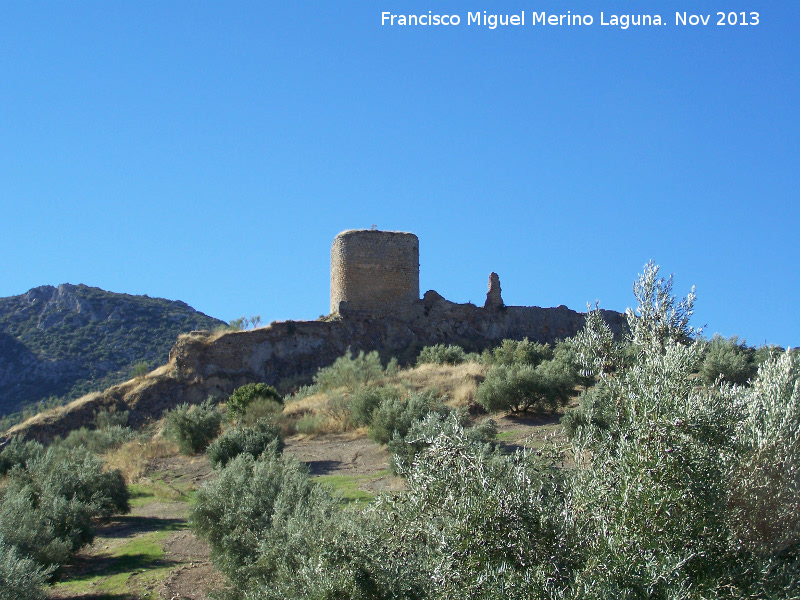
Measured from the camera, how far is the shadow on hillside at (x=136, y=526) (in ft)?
36.7

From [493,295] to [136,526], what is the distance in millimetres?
18446

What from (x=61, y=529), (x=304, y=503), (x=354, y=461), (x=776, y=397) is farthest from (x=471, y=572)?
(x=354, y=461)

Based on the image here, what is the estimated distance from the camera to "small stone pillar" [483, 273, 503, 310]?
2816cm

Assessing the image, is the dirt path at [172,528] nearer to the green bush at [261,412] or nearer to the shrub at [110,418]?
the green bush at [261,412]

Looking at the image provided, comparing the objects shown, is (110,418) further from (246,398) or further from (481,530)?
(481,530)

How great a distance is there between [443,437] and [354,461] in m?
9.09

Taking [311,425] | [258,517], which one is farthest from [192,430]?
[258,517]

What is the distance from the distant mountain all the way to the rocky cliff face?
14371 mm

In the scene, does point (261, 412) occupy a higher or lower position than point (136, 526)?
higher

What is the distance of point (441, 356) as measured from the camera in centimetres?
2336

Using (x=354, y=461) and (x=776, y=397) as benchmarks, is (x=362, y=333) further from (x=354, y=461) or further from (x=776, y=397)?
(x=776, y=397)

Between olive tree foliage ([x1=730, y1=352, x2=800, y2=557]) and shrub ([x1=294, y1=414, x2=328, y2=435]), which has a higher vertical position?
olive tree foliage ([x1=730, y1=352, x2=800, y2=557])

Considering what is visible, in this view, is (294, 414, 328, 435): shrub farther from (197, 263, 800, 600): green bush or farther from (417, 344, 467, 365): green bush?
(197, 263, 800, 600): green bush

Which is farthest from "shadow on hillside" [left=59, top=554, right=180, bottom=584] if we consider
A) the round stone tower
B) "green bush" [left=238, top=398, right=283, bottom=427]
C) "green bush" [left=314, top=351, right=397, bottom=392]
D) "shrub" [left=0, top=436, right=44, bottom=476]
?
the round stone tower
